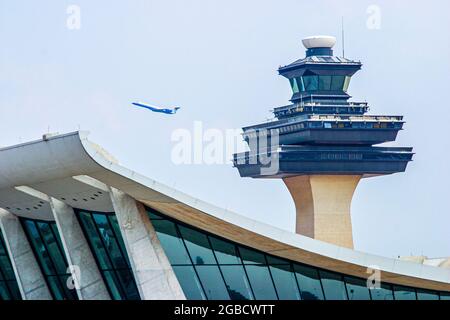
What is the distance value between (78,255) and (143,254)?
4.57m

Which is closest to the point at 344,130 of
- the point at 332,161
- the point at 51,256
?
the point at 332,161

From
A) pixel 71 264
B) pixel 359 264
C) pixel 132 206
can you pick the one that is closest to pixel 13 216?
pixel 71 264

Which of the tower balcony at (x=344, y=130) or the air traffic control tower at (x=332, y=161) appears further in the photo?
the tower balcony at (x=344, y=130)

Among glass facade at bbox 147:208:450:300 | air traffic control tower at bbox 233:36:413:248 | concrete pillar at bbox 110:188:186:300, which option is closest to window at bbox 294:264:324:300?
glass facade at bbox 147:208:450:300

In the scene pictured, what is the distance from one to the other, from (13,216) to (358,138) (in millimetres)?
141079

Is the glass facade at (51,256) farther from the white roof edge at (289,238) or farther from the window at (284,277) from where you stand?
the white roof edge at (289,238)

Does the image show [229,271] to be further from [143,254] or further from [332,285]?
[332,285]

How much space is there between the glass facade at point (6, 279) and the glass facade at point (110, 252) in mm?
7162

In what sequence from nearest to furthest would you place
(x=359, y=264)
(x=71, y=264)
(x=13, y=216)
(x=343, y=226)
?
1. (x=359, y=264)
2. (x=71, y=264)
3. (x=13, y=216)
4. (x=343, y=226)

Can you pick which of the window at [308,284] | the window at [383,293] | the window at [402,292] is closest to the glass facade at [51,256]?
the window at [308,284]

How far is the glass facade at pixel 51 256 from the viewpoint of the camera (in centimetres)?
5488
